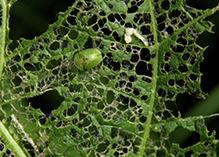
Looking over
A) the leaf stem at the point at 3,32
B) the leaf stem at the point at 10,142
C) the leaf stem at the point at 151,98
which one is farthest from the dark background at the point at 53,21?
the leaf stem at the point at 10,142

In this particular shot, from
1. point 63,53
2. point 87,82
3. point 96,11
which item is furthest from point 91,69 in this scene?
point 96,11

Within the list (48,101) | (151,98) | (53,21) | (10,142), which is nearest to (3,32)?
(53,21)

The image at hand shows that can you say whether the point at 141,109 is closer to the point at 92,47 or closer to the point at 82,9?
the point at 92,47

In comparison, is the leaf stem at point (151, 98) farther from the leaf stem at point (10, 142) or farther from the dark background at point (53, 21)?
the leaf stem at point (10, 142)

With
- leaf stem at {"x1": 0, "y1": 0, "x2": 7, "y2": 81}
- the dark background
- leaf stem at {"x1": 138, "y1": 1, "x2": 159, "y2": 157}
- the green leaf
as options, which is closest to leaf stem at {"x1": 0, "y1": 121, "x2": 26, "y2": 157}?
the green leaf

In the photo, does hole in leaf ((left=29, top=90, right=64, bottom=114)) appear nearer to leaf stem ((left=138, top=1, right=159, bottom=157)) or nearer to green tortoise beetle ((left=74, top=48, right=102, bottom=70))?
green tortoise beetle ((left=74, top=48, right=102, bottom=70))
